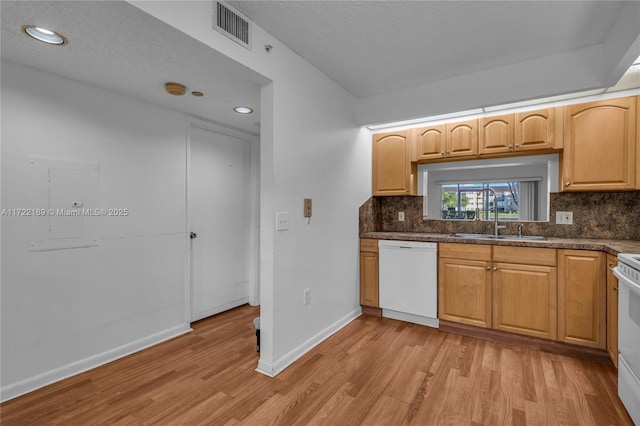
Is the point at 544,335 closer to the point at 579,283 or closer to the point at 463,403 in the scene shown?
the point at 579,283

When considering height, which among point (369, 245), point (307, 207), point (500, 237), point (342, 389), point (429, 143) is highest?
point (429, 143)

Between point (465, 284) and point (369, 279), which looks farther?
point (369, 279)

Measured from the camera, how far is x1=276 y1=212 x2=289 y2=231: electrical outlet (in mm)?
2260

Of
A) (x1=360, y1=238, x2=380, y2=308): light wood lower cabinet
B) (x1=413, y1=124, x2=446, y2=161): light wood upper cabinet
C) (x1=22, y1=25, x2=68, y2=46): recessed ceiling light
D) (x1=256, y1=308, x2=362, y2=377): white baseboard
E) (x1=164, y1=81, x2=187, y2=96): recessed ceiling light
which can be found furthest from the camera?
(x1=360, y1=238, x2=380, y2=308): light wood lower cabinet

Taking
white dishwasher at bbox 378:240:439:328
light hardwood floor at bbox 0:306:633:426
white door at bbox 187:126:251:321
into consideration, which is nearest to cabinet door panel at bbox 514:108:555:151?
white dishwasher at bbox 378:240:439:328

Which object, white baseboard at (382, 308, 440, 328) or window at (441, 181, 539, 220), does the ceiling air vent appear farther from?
white baseboard at (382, 308, 440, 328)

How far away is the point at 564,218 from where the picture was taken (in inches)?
115

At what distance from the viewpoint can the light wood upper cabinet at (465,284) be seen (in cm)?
277

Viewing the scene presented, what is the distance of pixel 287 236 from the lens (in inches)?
93.1

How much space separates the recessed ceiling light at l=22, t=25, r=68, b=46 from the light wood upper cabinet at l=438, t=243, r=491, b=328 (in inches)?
124

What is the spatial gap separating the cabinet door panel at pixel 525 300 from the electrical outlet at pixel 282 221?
1.88 metres

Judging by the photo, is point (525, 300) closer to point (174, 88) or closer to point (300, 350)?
point (300, 350)

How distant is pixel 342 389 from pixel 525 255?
186 cm

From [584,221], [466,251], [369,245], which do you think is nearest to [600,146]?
[584,221]
